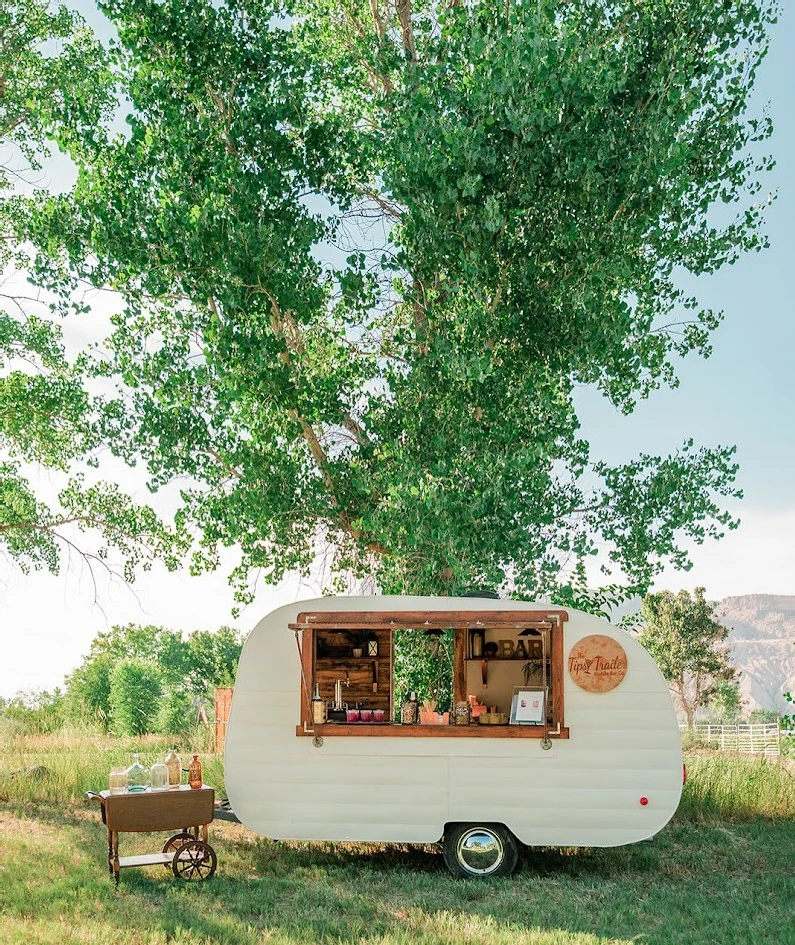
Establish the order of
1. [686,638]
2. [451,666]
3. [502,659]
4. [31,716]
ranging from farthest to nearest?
[686,638] → [31,716] → [451,666] → [502,659]

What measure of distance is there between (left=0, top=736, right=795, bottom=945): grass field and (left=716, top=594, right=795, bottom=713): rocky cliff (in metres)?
98.7

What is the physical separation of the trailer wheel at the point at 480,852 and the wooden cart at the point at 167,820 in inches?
73.4

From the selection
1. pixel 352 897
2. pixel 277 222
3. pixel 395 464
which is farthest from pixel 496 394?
pixel 352 897

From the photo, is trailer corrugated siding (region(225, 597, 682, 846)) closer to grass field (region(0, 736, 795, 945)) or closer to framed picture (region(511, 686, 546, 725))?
framed picture (region(511, 686, 546, 725))

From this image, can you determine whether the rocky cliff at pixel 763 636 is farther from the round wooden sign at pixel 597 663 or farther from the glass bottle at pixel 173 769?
the glass bottle at pixel 173 769

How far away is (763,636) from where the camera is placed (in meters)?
135

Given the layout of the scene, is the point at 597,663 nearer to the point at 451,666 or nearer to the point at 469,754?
the point at 469,754

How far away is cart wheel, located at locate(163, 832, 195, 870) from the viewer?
7.88 m

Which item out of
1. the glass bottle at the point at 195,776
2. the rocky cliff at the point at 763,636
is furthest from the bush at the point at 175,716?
the rocky cliff at the point at 763,636

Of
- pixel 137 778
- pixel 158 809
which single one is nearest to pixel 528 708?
pixel 158 809

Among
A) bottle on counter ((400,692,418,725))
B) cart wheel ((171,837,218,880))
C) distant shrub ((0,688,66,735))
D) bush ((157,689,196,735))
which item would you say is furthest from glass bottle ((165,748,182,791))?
distant shrub ((0,688,66,735))

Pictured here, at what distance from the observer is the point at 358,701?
A: 9844 millimetres

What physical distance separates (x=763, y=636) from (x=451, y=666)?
13489 centimetres

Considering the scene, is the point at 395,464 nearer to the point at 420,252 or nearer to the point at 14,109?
the point at 420,252
